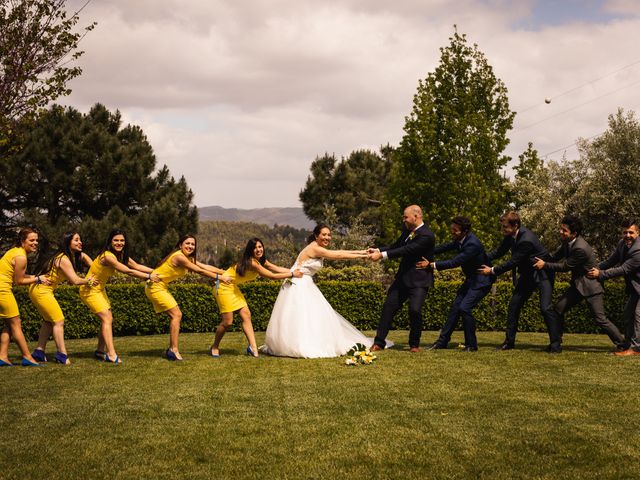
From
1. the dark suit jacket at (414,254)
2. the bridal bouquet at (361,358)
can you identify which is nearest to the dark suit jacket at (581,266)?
the dark suit jacket at (414,254)

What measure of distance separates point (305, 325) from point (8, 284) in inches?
185

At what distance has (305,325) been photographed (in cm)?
1162

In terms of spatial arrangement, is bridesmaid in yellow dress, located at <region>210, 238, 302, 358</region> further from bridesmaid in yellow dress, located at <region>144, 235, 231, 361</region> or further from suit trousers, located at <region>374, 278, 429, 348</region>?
suit trousers, located at <region>374, 278, 429, 348</region>

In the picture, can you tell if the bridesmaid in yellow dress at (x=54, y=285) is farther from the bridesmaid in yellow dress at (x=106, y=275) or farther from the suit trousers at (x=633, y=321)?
the suit trousers at (x=633, y=321)

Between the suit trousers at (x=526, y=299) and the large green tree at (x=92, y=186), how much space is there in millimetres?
25314

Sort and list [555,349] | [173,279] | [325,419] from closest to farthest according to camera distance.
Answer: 1. [325,419]
2. [173,279]
3. [555,349]

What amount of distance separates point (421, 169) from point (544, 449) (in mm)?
27612

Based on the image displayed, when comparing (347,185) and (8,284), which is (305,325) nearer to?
(8,284)

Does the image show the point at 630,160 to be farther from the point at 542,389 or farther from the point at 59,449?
the point at 59,449

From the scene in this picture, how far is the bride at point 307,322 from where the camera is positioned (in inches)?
456

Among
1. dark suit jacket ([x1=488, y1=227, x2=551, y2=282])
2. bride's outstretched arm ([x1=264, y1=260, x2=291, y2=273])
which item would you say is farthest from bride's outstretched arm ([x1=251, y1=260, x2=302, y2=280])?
dark suit jacket ([x1=488, y1=227, x2=551, y2=282])

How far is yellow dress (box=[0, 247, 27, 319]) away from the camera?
10.6m

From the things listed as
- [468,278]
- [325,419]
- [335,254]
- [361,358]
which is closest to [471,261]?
[468,278]

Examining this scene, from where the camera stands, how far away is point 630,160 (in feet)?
104
